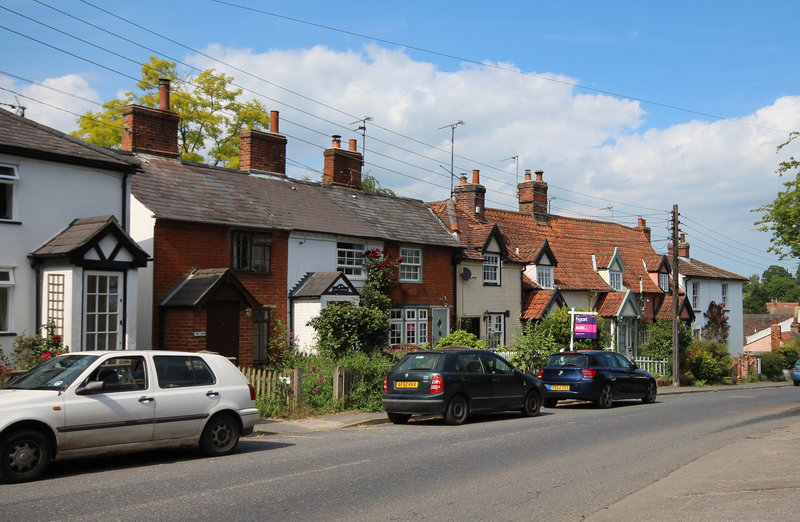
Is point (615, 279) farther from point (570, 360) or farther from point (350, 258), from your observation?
point (570, 360)

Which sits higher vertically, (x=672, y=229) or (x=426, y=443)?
(x=672, y=229)

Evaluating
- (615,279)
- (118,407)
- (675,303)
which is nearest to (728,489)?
(118,407)

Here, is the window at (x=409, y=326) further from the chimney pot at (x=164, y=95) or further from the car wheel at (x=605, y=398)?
the chimney pot at (x=164, y=95)

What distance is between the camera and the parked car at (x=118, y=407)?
9281mm

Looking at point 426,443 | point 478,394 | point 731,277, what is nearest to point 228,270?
point 478,394

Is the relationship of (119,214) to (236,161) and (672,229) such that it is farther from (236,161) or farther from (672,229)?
(672,229)

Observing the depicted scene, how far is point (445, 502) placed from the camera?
8.31m

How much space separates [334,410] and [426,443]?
5.01 metres

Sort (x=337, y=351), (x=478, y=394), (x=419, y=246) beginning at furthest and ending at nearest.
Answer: (x=419, y=246) → (x=337, y=351) → (x=478, y=394)

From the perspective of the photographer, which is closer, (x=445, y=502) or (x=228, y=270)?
(x=445, y=502)

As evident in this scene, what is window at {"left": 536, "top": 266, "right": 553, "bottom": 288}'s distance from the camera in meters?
34.6

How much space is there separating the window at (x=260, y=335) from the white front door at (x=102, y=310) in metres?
5.44

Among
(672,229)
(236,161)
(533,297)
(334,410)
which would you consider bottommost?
(334,410)

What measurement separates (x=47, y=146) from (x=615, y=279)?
99.9 ft
